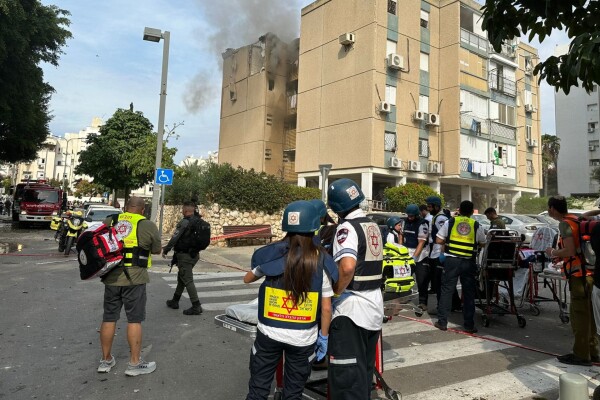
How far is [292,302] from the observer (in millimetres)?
2633

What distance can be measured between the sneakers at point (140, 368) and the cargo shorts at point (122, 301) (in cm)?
43

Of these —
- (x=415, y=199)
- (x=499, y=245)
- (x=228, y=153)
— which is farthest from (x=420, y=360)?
(x=228, y=153)

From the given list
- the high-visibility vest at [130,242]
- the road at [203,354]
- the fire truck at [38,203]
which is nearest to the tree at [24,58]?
the fire truck at [38,203]

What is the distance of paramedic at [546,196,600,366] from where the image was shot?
4.84 meters

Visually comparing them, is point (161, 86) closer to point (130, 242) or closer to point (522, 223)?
point (130, 242)

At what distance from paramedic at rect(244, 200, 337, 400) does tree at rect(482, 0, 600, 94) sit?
8.46 feet

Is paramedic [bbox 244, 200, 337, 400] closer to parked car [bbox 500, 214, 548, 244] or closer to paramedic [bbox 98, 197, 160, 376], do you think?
Result: paramedic [bbox 98, 197, 160, 376]

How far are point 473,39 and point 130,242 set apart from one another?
3312cm

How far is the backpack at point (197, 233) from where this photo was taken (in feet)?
21.8

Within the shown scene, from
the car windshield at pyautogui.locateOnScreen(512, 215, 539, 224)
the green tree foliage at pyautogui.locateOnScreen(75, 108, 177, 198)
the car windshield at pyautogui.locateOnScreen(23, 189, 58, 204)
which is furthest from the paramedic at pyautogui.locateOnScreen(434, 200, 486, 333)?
the car windshield at pyautogui.locateOnScreen(23, 189, 58, 204)

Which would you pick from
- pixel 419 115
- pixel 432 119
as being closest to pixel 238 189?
pixel 419 115

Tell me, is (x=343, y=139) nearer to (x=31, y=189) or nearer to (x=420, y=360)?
(x=31, y=189)

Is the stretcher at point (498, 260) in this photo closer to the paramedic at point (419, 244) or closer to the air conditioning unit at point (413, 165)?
the paramedic at point (419, 244)

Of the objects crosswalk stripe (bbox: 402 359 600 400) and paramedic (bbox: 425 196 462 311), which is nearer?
crosswalk stripe (bbox: 402 359 600 400)
